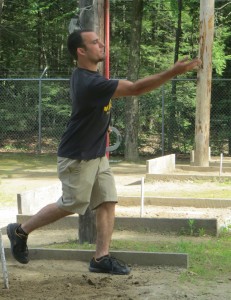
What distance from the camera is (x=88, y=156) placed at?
5.75 metres

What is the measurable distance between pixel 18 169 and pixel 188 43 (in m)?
12.6

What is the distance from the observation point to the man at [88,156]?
5586 millimetres

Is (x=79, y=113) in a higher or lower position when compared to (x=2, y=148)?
higher

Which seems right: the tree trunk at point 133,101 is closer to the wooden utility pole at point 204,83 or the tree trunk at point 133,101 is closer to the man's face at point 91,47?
the wooden utility pole at point 204,83

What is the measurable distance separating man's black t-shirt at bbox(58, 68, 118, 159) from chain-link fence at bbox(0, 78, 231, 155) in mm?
16287

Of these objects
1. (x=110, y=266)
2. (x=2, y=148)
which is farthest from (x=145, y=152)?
(x=110, y=266)

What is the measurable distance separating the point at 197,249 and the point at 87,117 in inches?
81.7

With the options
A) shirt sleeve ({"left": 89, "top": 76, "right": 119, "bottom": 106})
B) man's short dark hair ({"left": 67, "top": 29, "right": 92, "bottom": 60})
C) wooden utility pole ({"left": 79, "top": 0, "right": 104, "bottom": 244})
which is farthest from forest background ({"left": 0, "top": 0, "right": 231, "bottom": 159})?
shirt sleeve ({"left": 89, "top": 76, "right": 119, "bottom": 106})

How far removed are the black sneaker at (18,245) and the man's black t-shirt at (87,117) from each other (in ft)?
2.58

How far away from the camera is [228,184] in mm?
13500

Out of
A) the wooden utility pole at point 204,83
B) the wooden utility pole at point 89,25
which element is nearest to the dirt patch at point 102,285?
the wooden utility pole at point 89,25

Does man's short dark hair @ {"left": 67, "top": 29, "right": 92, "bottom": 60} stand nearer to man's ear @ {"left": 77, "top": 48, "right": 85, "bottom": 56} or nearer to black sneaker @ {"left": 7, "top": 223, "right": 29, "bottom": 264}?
man's ear @ {"left": 77, "top": 48, "right": 85, "bottom": 56}

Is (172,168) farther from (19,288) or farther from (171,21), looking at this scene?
(171,21)

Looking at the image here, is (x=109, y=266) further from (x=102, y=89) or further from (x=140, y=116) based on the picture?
(x=140, y=116)
